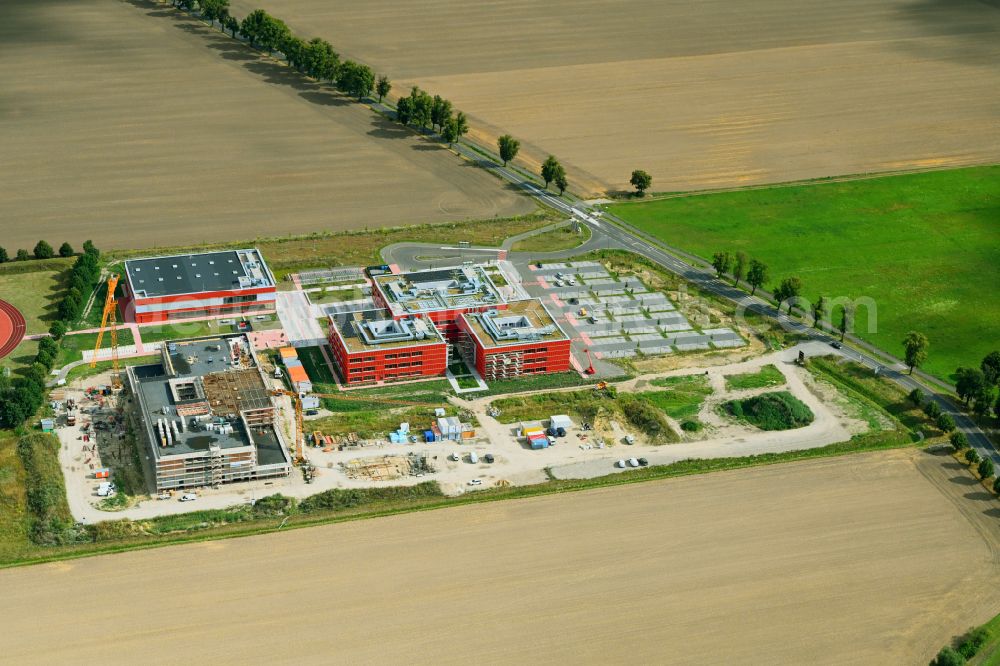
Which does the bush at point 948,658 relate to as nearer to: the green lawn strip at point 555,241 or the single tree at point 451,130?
the green lawn strip at point 555,241

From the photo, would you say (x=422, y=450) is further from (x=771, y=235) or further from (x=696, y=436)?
(x=771, y=235)

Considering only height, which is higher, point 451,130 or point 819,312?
point 451,130

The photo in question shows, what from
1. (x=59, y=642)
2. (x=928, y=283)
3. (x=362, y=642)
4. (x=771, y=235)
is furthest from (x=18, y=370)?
(x=928, y=283)

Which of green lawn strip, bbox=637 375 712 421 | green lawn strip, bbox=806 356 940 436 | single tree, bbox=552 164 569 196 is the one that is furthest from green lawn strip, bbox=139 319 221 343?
green lawn strip, bbox=806 356 940 436

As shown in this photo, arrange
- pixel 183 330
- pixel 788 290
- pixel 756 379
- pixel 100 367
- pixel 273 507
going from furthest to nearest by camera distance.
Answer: pixel 788 290, pixel 183 330, pixel 756 379, pixel 100 367, pixel 273 507

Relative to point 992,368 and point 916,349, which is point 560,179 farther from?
point 992,368

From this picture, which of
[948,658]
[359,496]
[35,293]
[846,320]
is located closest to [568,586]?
[359,496]

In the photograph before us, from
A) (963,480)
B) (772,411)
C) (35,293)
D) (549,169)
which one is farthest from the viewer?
(549,169)
